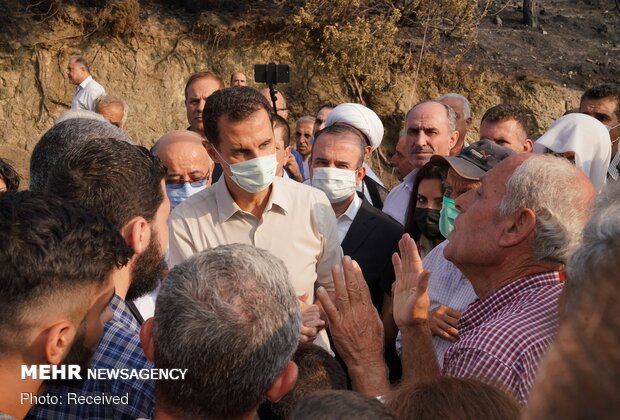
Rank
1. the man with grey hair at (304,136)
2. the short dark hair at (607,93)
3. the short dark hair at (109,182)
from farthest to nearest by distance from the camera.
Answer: the man with grey hair at (304,136) → the short dark hair at (607,93) → the short dark hair at (109,182)

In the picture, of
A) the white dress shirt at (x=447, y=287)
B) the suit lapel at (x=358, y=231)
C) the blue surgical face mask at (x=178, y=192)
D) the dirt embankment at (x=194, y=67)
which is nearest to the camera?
the white dress shirt at (x=447, y=287)

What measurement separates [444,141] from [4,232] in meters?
4.14

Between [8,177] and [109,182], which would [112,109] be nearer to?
[8,177]

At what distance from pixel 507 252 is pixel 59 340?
62.9 inches

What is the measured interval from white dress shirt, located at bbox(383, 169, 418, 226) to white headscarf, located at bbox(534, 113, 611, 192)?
3.55ft

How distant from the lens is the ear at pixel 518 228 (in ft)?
8.36

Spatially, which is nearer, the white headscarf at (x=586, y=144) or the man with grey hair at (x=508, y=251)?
the man with grey hair at (x=508, y=251)

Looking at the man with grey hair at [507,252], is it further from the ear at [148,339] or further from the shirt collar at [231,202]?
the shirt collar at [231,202]

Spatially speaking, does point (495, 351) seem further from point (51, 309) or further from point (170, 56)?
point (170, 56)

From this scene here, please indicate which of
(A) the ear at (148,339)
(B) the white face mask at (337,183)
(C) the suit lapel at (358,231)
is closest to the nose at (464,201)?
(C) the suit lapel at (358,231)

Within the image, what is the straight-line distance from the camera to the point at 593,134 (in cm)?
516

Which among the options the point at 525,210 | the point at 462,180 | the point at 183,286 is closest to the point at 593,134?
the point at 462,180

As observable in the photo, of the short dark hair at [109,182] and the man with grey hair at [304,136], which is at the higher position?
the short dark hair at [109,182]

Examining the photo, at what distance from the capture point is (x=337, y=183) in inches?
184
